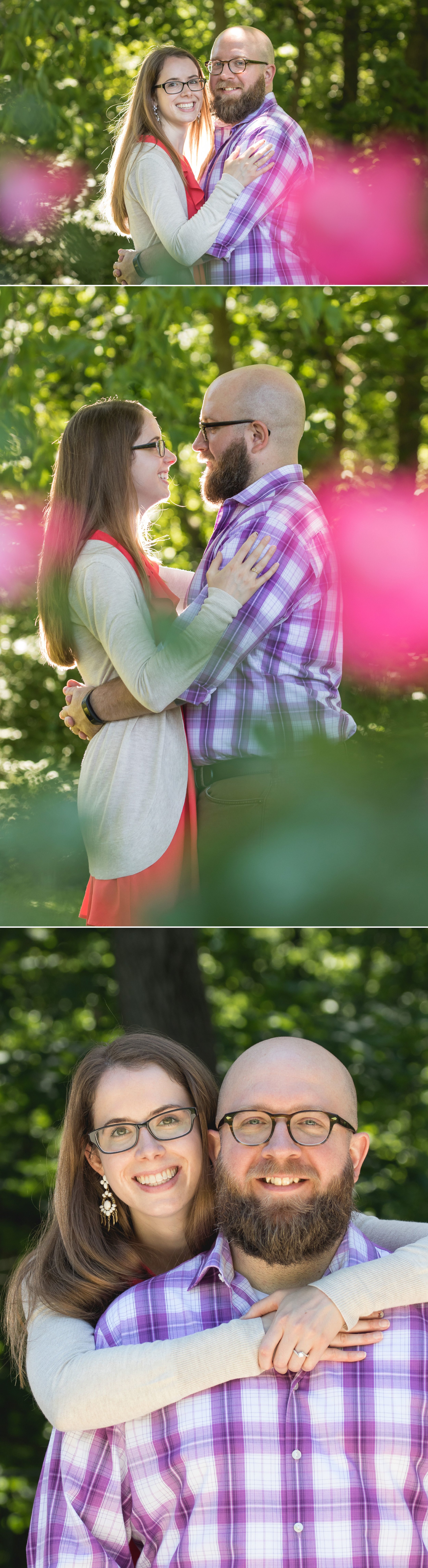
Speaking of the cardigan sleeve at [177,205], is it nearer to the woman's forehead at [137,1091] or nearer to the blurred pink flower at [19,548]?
the blurred pink flower at [19,548]

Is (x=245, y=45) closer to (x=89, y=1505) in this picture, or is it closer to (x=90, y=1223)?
(x=90, y=1223)

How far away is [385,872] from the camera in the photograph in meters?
1.40

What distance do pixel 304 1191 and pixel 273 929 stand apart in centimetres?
180

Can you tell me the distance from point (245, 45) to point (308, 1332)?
4.02 feet

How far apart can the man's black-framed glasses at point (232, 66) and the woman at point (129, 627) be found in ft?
1.21

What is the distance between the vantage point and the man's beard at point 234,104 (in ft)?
4.47

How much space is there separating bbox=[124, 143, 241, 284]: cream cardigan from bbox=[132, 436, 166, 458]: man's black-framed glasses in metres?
0.21

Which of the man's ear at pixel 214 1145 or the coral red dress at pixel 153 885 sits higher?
the coral red dress at pixel 153 885

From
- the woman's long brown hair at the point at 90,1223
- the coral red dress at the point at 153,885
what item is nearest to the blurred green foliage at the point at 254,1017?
the coral red dress at the point at 153,885

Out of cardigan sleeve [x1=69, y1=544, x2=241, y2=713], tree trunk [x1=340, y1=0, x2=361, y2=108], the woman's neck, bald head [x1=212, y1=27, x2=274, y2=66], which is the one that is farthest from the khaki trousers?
tree trunk [x1=340, y1=0, x2=361, y2=108]

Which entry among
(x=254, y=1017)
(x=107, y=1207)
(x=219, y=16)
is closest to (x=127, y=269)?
(x=219, y=16)

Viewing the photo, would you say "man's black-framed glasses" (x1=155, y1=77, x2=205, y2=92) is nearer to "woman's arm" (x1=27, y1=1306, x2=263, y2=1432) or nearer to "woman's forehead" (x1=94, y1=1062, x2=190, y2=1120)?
"woman's forehead" (x1=94, y1=1062, x2=190, y2=1120)

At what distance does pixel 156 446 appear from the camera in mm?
1292

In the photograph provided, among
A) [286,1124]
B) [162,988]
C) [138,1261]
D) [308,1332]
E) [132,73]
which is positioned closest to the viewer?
[308,1332]
